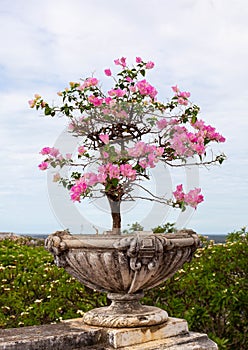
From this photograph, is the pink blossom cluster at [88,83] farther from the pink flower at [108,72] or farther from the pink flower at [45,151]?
the pink flower at [45,151]

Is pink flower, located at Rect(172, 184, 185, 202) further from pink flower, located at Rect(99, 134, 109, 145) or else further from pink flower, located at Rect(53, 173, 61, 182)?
pink flower, located at Rect(53, 173, 61, 182)

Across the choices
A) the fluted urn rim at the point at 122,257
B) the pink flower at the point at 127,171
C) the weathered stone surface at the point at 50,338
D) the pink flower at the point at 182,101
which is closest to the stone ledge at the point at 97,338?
the weathered stone surface at the point at 50,338

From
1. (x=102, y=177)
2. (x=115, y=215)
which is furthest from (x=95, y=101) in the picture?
(x=115, y=215)

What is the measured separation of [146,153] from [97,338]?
4.62ft

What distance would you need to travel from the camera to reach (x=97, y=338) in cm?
416

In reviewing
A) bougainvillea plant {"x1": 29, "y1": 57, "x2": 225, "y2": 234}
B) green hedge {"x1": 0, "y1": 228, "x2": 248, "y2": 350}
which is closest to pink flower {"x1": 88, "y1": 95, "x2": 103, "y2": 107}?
bougainvillea plant {"x1": 29, "y1": 57, "x2": 225, "y2": 234}

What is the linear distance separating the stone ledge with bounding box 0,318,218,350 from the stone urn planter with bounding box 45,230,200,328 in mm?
70

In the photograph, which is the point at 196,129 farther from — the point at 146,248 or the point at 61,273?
the point at 61,273

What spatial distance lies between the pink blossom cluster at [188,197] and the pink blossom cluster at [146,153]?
0.32 meters

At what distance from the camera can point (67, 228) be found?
433 centimetres

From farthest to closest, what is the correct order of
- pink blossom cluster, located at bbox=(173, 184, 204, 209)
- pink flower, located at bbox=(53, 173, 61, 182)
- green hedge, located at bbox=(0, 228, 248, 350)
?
green hedge, located at bbox=(0, 228, 248, 350)
pink flower, located at bbox=(53, 173, 61, 182)
pink blossom cluster, located at bbox=(173, 184, 204, 209)

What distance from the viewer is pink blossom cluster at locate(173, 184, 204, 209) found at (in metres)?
4.36

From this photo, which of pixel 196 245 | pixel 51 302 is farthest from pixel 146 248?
pixel 51 302

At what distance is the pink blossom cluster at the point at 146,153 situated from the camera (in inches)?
165
